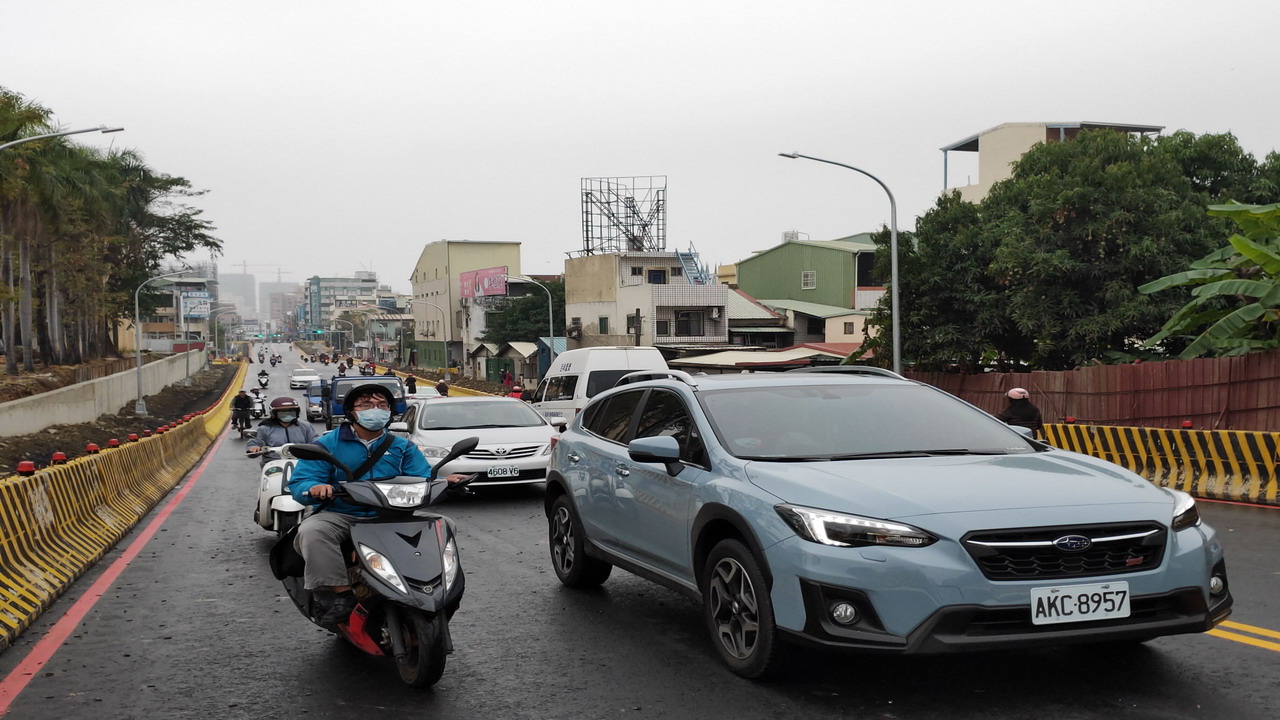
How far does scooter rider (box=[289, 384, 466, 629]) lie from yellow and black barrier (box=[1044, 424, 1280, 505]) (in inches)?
449

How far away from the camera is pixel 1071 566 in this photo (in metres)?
5.03

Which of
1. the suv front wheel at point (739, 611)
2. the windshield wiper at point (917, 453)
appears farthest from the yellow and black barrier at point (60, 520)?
the windshield wiper at point (917, 453)

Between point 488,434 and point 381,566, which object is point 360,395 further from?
point 488,434

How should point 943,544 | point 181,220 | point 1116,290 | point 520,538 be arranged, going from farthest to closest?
point 181,220
point 1116,290
point 520,538
point 943,544

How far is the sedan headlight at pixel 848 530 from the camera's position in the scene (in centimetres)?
507

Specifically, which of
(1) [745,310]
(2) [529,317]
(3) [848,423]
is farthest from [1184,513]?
(2) [529,317]

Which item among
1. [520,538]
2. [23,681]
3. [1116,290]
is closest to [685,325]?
[1116,290]

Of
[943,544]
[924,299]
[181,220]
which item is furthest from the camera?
[181,220]

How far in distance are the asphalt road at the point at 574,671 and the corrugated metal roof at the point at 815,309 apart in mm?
49088

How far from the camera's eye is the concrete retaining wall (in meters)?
31.8

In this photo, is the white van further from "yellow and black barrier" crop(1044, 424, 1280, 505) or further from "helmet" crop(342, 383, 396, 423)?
"helmet" crop(342, 383, 396, 423)

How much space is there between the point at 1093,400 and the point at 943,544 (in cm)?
2106

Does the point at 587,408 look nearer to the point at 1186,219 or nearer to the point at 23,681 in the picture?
the point at 23,681

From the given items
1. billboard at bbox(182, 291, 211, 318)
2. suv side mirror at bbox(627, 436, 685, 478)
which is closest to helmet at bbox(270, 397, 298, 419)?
suv side mirror at bbox(627, 436, 685, 478)
